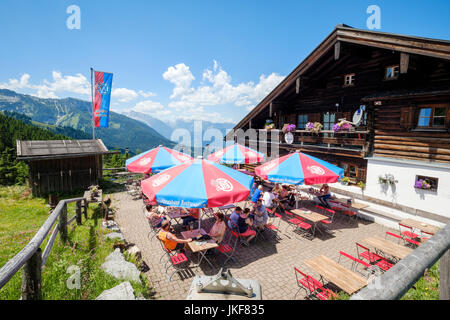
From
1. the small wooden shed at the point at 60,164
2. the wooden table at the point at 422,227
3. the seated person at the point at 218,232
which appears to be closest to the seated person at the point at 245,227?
the seated person at the point at 218,232

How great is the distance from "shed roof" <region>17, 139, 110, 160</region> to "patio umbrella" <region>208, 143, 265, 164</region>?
807 cm

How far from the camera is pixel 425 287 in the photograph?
4270 millimetres

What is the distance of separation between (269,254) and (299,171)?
3.20m

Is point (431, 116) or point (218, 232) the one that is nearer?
point (218, 232)

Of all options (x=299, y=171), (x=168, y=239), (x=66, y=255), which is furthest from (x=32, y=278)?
(x=299, y=171)

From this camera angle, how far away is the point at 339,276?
201 inches

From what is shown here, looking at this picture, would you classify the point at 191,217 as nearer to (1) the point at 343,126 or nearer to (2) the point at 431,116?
(1) the point at 343,126

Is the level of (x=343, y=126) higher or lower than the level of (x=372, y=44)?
lower

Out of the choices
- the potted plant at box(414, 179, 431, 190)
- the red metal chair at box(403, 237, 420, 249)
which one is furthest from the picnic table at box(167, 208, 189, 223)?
the potted plant at box(414, 179, 431, 190)

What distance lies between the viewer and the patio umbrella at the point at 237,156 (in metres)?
12.9

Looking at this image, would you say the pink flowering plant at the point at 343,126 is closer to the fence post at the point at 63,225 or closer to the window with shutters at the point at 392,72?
the window with shutters at the point at 392,72

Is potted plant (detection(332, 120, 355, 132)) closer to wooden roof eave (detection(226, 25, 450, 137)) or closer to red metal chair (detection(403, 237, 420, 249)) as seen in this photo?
wooden roof eave (detection(226, 25, 450, 137))
